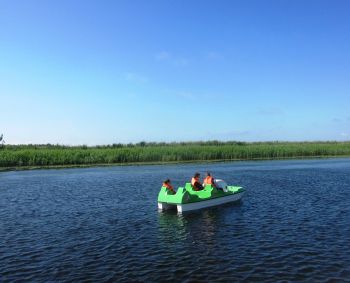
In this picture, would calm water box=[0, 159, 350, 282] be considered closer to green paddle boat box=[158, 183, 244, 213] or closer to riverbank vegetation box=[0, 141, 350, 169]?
green paddle boat box=[158, 183, 244, 213]

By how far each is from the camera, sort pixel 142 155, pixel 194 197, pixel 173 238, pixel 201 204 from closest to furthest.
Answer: pixel 173 238 → pixel 194 197 → pixel 201 204 → pixel 142 155

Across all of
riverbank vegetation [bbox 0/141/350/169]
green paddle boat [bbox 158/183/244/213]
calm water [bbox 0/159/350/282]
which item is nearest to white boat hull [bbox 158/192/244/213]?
green paddle boat [bbox 158/183/244/213]

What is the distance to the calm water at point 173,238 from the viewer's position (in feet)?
45.4

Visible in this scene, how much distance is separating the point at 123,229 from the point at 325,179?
25.3 metres

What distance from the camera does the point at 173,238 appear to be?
1836cm

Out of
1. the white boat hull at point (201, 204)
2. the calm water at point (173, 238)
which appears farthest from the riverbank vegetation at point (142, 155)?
the white boat hull at point (201, 204)

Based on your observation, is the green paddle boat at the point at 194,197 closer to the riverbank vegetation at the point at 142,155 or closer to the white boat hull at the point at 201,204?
the white boat hull at the point at 201,204

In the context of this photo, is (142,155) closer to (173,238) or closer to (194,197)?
(194,197)

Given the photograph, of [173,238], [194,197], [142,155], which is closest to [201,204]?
[194,197]

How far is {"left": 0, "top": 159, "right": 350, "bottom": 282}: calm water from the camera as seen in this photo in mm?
13852

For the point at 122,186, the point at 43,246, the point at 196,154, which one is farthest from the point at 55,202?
the point at 196,154

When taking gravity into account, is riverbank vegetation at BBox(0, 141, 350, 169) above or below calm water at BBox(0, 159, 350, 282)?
above

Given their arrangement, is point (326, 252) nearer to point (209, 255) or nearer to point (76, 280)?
point (209, 255)

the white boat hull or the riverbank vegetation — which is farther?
the riverbank vegetation
